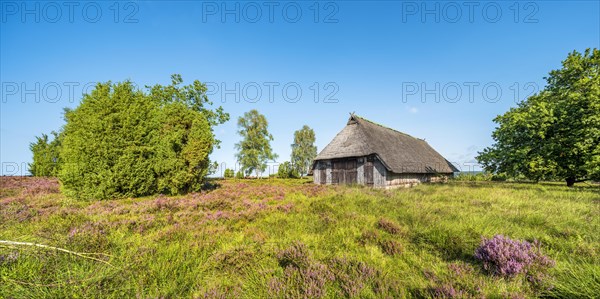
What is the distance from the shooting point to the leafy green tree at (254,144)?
41250 mm

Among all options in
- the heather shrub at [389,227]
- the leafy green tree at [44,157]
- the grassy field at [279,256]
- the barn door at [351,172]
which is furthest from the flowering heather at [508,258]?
the leafy green tree at [44,157]

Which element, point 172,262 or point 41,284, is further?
point 172,262

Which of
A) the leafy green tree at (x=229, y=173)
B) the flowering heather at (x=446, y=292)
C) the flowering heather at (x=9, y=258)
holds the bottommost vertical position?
the leafy green tree at (x=229, y=173)

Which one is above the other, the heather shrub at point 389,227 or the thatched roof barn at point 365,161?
the thatched roof barn at point 365,161

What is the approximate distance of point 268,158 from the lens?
42.9 m

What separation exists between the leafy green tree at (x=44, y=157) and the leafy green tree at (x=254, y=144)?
2386 cm

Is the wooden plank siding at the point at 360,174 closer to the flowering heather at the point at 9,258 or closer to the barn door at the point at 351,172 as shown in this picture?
the barn door at the point at 351,172

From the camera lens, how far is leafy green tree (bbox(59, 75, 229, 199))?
917cm

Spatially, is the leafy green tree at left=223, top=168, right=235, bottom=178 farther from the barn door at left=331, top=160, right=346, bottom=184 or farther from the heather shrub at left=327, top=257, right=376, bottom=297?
the heather shrub at left=327, top=257, right=376, bottom=297

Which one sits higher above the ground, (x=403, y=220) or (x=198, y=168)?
(x=198, y=168)

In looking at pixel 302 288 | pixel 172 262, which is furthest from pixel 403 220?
pixel 172 262

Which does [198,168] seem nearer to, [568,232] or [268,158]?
[568,232]

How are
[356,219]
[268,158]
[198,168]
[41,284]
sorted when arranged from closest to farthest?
[41,284], [356,219], [198,168], [268,158]

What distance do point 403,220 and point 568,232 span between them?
3.55 m
